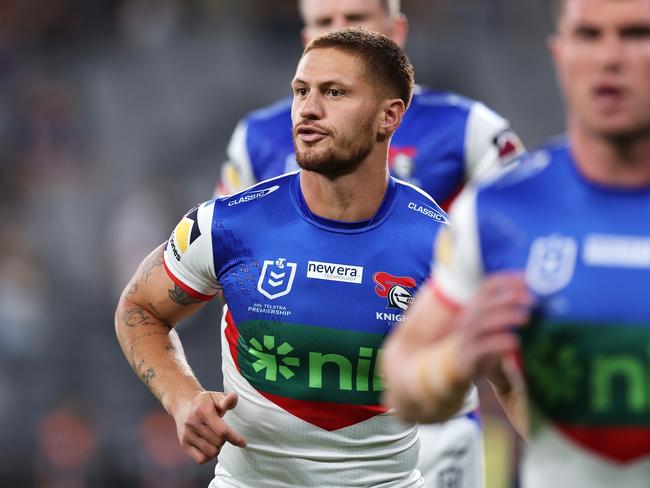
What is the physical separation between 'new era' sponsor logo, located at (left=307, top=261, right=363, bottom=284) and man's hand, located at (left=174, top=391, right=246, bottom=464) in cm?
56

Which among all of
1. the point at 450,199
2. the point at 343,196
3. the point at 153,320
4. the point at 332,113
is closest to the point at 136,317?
the point at 153,320

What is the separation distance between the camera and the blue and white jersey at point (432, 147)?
639cm

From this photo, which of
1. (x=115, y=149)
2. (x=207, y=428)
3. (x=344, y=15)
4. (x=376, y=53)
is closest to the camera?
(x=207, y=428)

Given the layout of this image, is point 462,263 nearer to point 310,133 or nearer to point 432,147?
point 310,133

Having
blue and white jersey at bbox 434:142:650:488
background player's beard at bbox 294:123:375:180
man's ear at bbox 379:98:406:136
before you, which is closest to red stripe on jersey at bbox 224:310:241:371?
background player's beard at bbox 294:123:375:180

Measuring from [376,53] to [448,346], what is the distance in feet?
6.40

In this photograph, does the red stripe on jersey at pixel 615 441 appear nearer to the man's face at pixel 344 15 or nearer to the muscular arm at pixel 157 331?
the muscular arm at pixel 157 331

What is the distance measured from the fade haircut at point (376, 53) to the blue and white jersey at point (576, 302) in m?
1.58

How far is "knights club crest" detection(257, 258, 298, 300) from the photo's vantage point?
4.71 meters

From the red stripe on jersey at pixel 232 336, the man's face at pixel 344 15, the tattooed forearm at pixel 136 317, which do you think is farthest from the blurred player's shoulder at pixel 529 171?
the man's face at pixel 344 15

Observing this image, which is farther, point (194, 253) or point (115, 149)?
point (115, 149)

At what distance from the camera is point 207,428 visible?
14.5 ft

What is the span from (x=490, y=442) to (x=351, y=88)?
7.01 m

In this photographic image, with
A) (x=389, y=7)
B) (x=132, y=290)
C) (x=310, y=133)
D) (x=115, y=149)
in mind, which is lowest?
(x=115, y=149)
